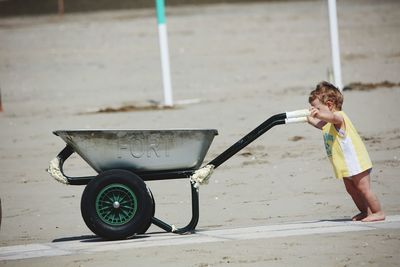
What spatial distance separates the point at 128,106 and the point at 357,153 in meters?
8.21

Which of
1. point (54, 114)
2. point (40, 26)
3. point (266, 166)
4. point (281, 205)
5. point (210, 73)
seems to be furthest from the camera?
point (40, 26)

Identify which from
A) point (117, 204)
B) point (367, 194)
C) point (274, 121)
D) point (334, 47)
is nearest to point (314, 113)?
point (274, 121)

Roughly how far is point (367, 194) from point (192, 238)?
4.22 ft

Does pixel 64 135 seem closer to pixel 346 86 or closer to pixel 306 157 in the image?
pixel 306 157

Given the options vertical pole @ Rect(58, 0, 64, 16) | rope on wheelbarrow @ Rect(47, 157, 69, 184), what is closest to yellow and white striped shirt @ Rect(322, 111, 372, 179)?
rope on wheelbarrow @ Rect(47, 157, 69, 184)

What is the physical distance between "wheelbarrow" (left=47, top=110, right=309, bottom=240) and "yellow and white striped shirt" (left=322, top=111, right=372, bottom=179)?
0.28 metres

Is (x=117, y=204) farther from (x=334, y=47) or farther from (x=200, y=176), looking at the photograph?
(x=334, y=47)

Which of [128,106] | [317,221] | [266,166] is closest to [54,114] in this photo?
[128,106]

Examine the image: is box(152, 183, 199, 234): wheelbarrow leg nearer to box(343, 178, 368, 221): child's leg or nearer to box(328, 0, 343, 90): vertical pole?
box(343, 178, 368, 221): child's leg

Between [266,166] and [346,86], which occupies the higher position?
[346,86]

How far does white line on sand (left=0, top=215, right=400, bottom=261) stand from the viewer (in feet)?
23.2

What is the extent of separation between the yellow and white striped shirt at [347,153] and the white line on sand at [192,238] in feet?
1.29

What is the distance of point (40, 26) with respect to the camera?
95.3 ft

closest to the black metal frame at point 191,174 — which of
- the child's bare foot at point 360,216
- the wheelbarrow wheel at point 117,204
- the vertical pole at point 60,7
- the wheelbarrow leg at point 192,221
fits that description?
the wheelbarrow leg at point 192,221
